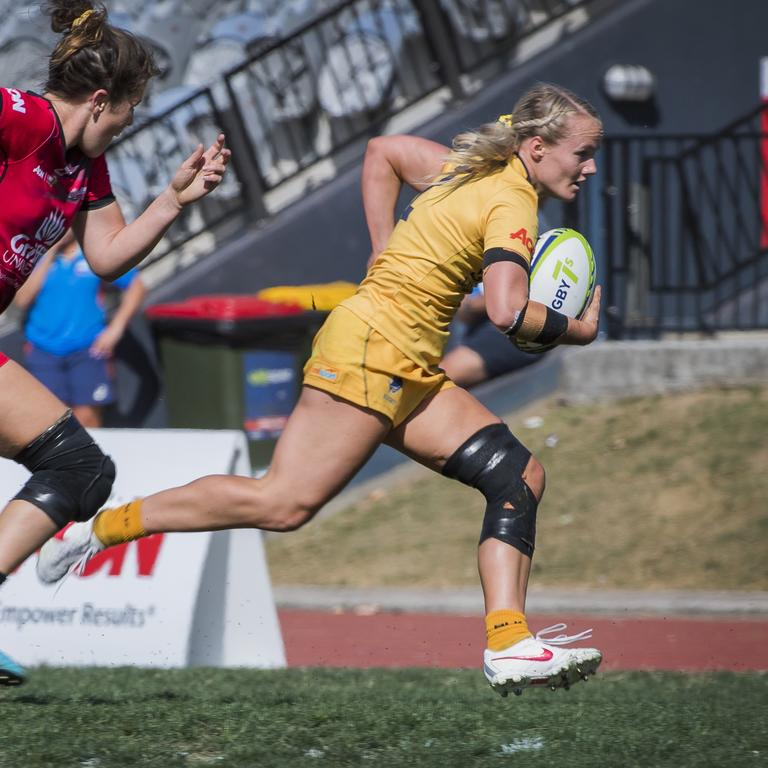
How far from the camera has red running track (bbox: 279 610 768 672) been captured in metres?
6.47

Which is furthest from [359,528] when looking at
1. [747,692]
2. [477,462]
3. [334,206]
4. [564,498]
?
[477,462]

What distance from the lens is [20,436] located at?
170 inches

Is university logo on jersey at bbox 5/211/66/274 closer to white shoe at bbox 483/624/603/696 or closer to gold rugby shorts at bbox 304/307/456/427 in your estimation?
gold rugby shorts at bbox 304/307/456/427

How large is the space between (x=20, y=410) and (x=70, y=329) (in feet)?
17.7

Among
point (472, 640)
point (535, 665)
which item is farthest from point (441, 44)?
point (535, 665)

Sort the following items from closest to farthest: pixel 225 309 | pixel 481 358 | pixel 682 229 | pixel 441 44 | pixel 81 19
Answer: pixel 81 19 < pixel 481 358 < pixel 225 309 < pixel 682 229 < pixel 441 44

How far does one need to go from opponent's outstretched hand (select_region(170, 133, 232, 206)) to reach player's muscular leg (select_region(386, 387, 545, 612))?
1.02 meters

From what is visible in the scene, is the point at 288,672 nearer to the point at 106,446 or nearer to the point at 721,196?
the point at 106,446

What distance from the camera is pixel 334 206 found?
10828mm

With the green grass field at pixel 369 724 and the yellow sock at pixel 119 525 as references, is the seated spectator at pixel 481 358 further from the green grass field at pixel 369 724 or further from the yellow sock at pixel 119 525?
the yellow sock at pixel 119 525

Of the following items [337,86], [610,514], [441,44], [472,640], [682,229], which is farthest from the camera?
[337,86]

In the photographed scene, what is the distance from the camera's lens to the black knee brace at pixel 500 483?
14.6ft

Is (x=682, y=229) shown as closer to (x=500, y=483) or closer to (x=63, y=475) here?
(x=500, y=483)

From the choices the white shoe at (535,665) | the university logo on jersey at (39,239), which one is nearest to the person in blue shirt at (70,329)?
the university logo on jersey at (39,239)
